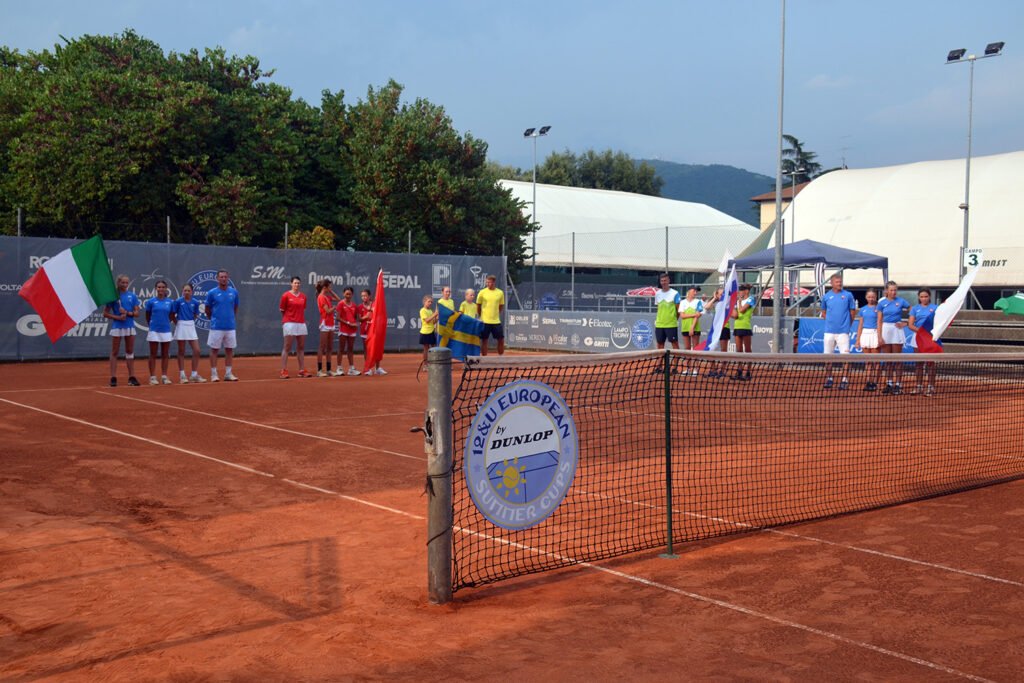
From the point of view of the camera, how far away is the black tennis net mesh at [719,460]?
20.2ft

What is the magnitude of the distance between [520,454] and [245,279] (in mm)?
18987

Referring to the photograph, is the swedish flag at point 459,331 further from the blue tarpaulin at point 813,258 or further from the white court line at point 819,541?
the white court line at point 819,541

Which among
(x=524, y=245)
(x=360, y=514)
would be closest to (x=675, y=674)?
(x=360, y=514)

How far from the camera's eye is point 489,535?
638cm

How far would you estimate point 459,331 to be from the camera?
17.0 m

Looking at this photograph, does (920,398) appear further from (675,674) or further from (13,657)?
(13,657)

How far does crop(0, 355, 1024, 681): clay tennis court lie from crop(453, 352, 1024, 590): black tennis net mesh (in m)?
0.33

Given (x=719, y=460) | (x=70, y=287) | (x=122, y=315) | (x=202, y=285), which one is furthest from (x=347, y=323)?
(x=719, y=460)

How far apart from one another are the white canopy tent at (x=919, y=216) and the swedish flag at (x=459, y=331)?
851 inches

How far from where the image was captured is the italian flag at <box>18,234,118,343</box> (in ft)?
45.1

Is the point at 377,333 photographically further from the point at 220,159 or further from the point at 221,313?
the point at 220,159

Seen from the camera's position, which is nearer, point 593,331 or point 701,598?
point 701,598

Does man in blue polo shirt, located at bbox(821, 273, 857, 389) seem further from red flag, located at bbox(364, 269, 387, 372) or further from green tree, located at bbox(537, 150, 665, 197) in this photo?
green tree, located at bbox(537, 150, 665, 197)

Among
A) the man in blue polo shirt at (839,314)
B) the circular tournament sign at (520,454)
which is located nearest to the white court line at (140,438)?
the circular tournament sign at (520,454)
